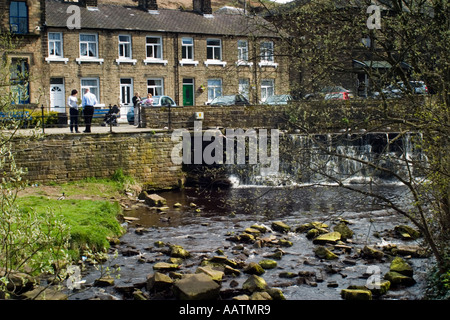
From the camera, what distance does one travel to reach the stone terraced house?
3475cm

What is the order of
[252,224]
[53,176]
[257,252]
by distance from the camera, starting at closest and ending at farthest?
[257,252] → [252,224] → [53,176]

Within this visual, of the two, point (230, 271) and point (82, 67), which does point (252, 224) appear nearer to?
point (230, 271)

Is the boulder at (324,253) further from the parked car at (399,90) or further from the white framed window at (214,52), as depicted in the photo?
the white framed window at (214,52)

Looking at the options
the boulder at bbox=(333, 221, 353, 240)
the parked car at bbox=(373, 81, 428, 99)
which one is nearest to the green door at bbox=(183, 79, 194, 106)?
the boulder at bbox=(333, 221, 353, 240)

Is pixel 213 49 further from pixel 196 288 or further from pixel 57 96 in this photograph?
pixel 196 288

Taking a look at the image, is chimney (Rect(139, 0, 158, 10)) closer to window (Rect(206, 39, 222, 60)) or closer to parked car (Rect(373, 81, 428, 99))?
window (Rect(206, 39, 222, 60))

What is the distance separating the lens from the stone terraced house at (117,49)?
114 feet

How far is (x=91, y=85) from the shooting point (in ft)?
122

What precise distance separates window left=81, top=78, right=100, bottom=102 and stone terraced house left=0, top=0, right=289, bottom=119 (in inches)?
2.6

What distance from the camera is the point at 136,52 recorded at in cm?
3841

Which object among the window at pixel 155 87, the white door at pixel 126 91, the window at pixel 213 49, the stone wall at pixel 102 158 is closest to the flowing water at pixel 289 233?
the stone wall at pixel 102 158

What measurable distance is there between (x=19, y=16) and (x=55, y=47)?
2.83m

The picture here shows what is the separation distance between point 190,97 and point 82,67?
8.28m
